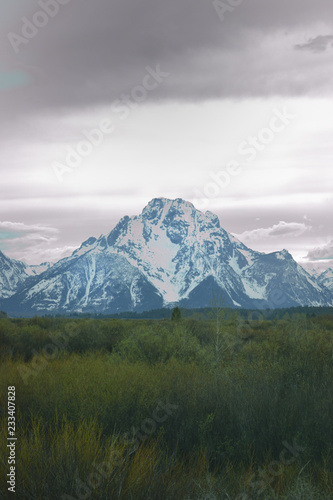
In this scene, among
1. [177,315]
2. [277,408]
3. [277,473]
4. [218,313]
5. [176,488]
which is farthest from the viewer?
[177,315]

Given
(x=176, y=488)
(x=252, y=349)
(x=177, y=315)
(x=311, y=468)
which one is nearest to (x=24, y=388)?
(x=176, y=488)

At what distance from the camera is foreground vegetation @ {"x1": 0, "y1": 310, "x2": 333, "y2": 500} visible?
4883mm

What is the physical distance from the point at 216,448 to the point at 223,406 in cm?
110

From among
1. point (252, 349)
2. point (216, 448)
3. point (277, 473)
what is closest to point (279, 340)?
point (252, 349)

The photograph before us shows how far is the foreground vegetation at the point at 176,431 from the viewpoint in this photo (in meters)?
4.88

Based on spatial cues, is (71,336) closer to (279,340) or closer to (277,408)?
(279,340)

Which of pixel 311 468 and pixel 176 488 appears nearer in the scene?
pixel 176 488

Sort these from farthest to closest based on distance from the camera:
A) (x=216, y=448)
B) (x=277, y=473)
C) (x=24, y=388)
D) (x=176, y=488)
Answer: (x=24, y=388) < (x=216, y=448) < (x=277, y=473) < (x=176, y=488)

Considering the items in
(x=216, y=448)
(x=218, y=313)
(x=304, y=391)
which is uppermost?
(x=218, y=313)

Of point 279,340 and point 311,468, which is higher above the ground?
point 279,340

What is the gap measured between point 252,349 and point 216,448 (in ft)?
23.1

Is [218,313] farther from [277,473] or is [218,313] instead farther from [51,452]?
[51,452]

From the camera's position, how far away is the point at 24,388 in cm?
898

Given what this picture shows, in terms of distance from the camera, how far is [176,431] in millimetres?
7664
